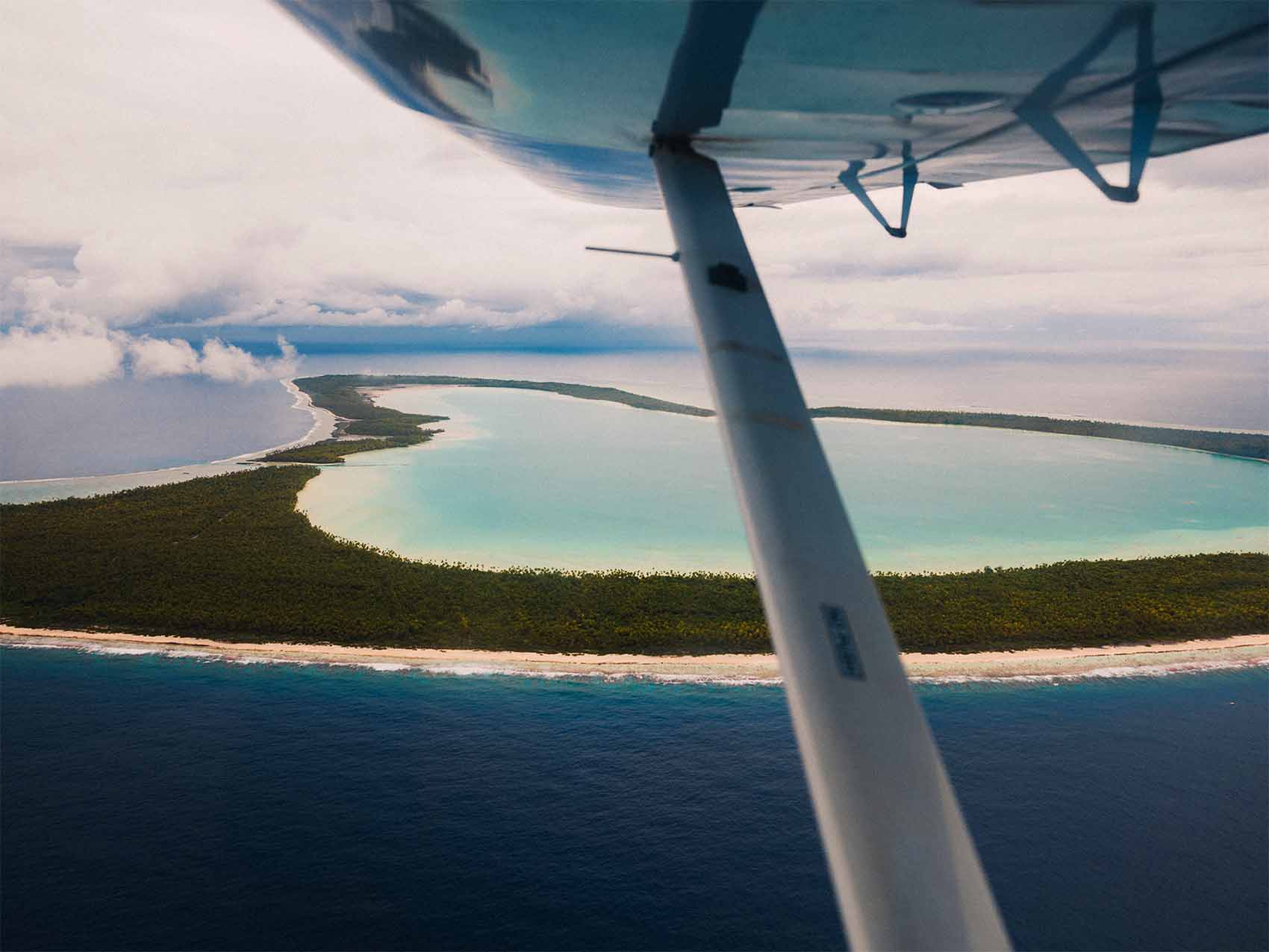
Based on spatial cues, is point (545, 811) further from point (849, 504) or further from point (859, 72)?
point (849, 504)

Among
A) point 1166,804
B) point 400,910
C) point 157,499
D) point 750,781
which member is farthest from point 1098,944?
point 157,499

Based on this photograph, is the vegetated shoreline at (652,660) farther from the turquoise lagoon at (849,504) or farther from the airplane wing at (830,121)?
the airplane wing at (830,121)

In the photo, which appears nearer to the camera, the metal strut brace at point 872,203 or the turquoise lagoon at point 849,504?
the metal strut brace at point 872,203

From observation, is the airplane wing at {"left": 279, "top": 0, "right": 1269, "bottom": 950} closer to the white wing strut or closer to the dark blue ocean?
the white wing strut

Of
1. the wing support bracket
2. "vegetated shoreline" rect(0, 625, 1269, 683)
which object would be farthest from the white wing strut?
"vegetated shoreline" rect(0, 625, 1269, 683)

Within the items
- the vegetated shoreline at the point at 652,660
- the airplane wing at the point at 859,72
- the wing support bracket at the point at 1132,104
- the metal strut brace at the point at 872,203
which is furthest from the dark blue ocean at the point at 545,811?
the wing support bracket at the point at 1132,104

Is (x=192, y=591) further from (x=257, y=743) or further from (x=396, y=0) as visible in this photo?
(x=396, y=0)

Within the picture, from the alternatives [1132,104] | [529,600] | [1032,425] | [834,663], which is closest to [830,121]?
[1132,104]
